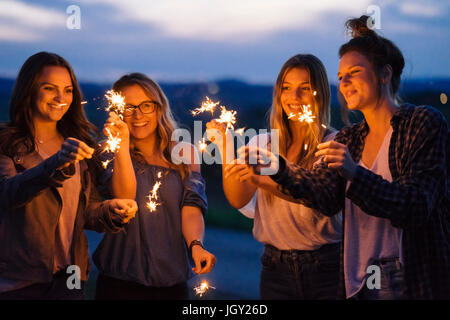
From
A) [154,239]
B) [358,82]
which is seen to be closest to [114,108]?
[154,239]

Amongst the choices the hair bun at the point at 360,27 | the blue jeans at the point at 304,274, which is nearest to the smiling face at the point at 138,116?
the blue jeans at the point at 304,274

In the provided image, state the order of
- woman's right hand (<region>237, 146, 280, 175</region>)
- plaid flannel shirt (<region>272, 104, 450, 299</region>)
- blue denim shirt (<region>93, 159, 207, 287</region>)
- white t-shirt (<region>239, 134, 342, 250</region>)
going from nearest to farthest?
1. plaid flannel shirt (<region>272, 104, 450, 299</region>)
2. woman's right hand (<region>237, 146, 280, 175</region>)
3. white t-shirt (<region>239, 134, 342, 250</region>)
4. blue denim shirt (<region>93, 159, 207, 287</region>)

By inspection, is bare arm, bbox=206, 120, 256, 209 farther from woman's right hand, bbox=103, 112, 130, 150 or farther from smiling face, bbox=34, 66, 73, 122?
smiling face, bbox=34, 66, 73, 122

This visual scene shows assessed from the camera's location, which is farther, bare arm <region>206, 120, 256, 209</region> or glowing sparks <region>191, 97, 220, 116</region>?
bare arm <region>206, 120, 256, 209</region>

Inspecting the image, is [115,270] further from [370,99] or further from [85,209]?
[370,99]

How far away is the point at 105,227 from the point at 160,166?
20.8 inches

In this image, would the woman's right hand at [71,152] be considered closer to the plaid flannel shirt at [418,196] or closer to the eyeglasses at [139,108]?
the eyeglasses at [139,108]

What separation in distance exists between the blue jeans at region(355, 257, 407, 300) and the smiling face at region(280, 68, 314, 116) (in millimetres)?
1094

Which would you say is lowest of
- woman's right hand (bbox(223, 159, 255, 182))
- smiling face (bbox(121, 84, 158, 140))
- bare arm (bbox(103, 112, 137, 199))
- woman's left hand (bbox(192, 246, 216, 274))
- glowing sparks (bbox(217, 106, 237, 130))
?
woman's left hand (bbox(192, 246, 216, 274))

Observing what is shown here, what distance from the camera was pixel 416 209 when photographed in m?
2.24

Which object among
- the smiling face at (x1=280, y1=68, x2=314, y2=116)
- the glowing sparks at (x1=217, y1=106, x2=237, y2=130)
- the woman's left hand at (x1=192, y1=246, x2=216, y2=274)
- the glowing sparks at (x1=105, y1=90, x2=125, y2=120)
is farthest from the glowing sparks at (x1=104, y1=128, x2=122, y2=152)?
the smiling face at (x1=280, y1=68, x2=314, y2=116)

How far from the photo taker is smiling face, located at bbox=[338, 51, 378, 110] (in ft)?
8.50

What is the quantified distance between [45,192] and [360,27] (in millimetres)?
2018
